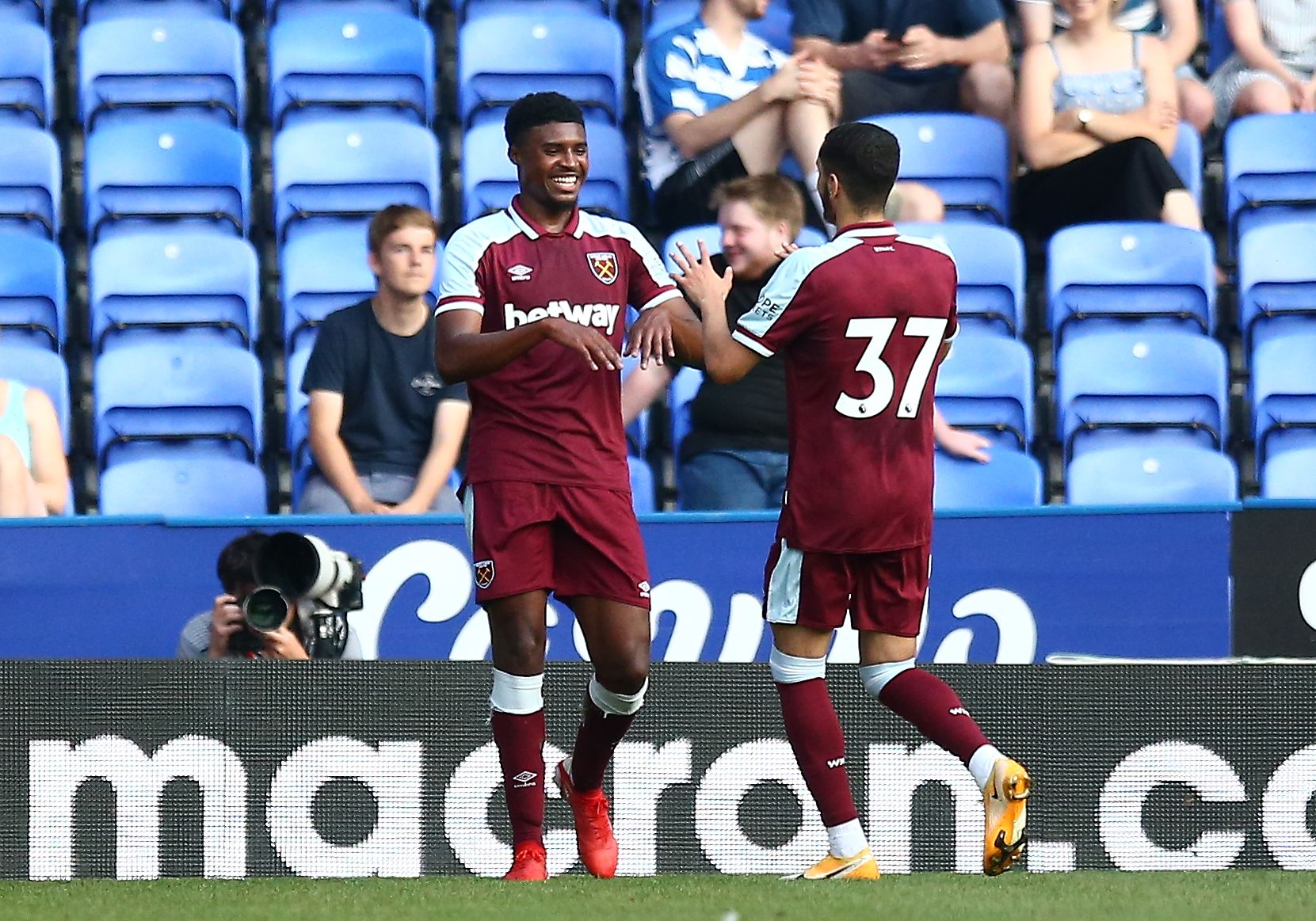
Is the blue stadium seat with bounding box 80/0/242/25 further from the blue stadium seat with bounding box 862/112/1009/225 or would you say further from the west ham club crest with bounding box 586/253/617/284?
the west ham club crest with bounding box 586/253/617/284

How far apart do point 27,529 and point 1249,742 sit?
3849 millimetres

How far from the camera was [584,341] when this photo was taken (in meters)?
4.63

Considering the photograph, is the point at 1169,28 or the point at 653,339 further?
the point at 1169,28

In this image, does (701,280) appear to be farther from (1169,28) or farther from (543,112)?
(1169,28)

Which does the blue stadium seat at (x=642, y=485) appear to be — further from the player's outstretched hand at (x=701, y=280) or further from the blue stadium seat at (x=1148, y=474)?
the player's outstretched hand at (x=701, y=280)

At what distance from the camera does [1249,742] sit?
224 inches

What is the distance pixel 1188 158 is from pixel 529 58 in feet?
9.76

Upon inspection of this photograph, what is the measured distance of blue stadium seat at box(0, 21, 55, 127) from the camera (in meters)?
9.46

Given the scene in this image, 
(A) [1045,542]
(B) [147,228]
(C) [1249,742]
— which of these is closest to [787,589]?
(C) [1249,742]

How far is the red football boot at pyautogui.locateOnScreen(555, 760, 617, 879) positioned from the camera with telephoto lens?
42.5 inches

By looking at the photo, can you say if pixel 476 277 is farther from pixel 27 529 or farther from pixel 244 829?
pixel 27 529

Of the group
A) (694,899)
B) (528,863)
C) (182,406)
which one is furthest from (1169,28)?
(694,899)

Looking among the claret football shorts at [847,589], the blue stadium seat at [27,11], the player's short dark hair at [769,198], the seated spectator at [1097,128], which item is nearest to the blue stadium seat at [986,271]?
the seated spectator at [1097,128]

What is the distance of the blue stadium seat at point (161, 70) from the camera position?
9.54m
